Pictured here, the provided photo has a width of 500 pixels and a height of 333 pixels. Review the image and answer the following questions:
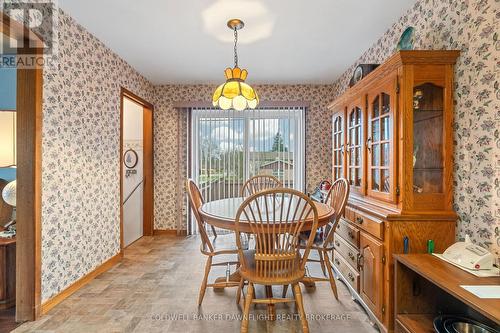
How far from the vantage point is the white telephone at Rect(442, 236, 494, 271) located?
1348 millimetres

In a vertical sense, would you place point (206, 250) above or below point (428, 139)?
below

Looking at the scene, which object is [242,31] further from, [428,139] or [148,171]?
[148,171]

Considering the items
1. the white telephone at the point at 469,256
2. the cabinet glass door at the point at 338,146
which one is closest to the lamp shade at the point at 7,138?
the cabinet glass door at the point at 338,146

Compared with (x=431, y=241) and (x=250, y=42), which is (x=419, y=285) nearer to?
(x=431, y=241)

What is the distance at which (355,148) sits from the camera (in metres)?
2.42

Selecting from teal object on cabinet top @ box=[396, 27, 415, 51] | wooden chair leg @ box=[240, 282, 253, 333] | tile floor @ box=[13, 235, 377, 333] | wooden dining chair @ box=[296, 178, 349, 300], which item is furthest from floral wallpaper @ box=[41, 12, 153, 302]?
teal object on cabinet top @ box=[396, 27, 415, 51]

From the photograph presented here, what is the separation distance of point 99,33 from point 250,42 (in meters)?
1.55

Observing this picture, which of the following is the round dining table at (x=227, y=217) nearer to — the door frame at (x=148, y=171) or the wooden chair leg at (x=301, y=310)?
the wooden chair leg at (x=301, y=310)

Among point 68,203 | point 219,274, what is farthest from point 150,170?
point 219,274

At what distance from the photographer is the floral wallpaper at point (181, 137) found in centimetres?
421

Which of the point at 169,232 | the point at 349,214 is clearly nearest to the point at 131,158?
the point at 169,232

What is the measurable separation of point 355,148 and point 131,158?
137 inches

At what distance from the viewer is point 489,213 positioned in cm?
144

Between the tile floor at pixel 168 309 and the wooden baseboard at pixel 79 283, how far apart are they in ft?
0.15
